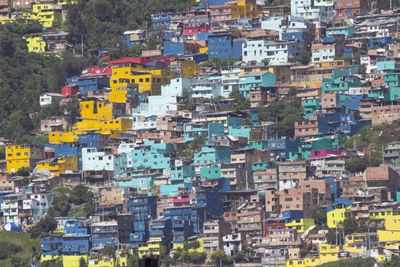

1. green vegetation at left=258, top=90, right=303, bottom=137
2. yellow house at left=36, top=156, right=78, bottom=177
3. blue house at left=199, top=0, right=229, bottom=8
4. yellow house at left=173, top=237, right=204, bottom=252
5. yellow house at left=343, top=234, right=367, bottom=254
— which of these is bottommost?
yellow house at left=173, top=237, right=204, bottom=252

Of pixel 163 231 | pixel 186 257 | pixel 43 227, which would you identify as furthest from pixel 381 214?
pixel 43 227

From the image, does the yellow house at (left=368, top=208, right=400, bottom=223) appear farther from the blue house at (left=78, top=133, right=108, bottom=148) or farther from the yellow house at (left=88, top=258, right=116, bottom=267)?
the blue house at (left=78, top=133, right=108, bottom=148)

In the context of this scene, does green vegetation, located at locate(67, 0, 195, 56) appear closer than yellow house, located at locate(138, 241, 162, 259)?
No


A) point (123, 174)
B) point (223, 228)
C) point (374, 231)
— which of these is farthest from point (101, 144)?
point (374, 231)

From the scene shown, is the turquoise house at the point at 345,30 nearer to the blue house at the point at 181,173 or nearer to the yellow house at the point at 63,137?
the yellow house at the point at 63,137

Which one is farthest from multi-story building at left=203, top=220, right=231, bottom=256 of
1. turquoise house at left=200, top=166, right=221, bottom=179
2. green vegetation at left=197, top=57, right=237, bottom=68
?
green vegetation at left=197, top=57, right=237, bottom=68
